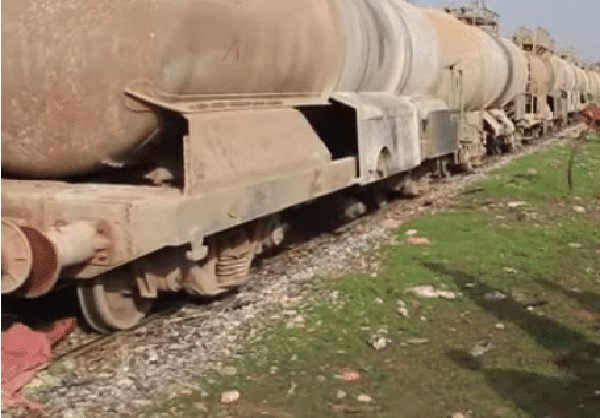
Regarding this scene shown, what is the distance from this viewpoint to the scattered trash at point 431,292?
6496mm

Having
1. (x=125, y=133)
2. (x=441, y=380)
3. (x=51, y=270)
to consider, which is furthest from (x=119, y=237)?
(x=441, y=380)

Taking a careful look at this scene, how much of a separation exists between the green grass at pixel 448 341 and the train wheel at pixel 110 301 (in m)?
1.00

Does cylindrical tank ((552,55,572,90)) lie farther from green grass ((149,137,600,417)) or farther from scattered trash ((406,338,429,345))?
scattered trash ((406,338,429,345))

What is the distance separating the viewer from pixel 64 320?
556 cm

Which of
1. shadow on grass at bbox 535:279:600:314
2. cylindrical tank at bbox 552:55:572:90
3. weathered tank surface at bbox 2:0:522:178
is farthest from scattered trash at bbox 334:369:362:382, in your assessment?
cylindrical tank at bbox 552:55:572:90

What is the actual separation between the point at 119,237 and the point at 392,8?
22.1 feet

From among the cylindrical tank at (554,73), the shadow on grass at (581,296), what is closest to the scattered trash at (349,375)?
the shadow on grass at (581,296)

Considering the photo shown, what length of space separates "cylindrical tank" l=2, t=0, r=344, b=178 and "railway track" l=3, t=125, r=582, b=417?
1274 mm

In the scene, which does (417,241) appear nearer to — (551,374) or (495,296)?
(495,296)

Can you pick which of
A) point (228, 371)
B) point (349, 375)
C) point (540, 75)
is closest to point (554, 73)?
point (540, 75)

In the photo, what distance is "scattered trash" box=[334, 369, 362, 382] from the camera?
15.5ft

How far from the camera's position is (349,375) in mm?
4785

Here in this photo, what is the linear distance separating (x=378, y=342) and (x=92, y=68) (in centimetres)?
262

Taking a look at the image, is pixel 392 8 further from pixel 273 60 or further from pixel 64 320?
pixel 64 320
